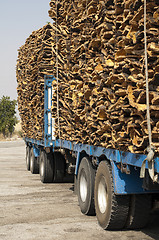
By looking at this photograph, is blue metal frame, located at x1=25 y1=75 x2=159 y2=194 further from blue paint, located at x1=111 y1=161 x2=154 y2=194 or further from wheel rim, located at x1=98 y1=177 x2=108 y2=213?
wheel rim, located at x1=98 y1=177 x2=108 y2=213

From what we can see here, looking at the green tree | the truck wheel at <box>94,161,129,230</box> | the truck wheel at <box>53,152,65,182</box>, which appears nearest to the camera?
the truck wheel at <box>94,161,129,230</box>

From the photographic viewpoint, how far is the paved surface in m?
7.11

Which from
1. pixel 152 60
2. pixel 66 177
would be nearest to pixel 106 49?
pixel 152 60

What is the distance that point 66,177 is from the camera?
1355 centimetres

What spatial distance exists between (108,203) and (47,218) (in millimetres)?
1693

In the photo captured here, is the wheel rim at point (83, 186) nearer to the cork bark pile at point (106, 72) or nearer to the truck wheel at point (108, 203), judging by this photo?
the cork bark pile at point (106, 72)

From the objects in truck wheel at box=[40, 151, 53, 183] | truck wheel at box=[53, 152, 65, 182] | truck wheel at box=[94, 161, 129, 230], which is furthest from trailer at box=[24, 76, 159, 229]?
truck wheel at box=[40, 151, 53, 183]

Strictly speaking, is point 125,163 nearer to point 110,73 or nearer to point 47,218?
point 110,73

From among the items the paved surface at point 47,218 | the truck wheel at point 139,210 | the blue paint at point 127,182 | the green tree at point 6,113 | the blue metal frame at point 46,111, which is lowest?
the paved surface at point 47,218

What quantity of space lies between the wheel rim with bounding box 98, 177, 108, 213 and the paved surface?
1.18 feet

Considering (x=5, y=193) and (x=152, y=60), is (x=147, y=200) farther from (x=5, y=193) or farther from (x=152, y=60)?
(x=5, y=193)

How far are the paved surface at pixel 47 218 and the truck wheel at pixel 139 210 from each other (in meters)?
0.21

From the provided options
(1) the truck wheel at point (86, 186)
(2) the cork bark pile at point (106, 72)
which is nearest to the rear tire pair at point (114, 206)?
(1) the truck wheel at point (86, 186)

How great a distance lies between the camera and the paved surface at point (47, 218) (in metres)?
7.11
